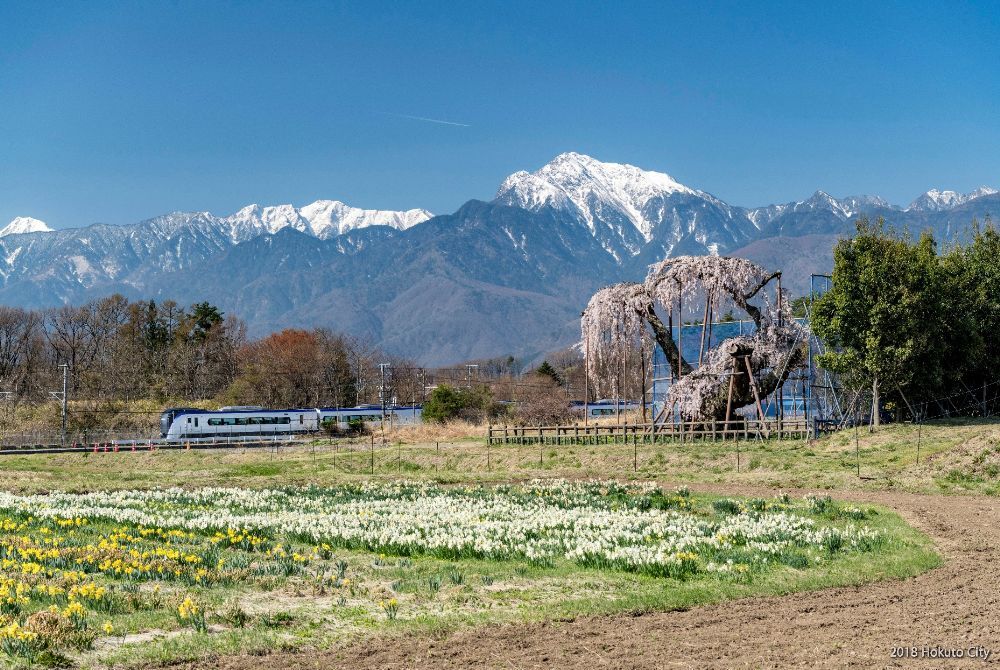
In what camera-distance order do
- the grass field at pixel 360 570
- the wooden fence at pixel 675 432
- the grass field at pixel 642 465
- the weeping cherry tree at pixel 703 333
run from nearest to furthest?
the grass field at pixel 360 570 → the grass field at pixel 642 465 → the wooden fence at pixel 675 432 → the weeping cherry tree at pixel 703 333

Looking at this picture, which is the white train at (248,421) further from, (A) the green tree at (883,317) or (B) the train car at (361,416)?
(A) the green tree at (883,317)

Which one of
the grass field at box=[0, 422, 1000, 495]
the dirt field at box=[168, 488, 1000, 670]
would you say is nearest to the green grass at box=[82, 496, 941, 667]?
the dirt field at box=[168, 488, 1000, 670]

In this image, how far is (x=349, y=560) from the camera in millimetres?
16000

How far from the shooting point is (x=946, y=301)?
138 ft

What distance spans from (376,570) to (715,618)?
560 centimetres

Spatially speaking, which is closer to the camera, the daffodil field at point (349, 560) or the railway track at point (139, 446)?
the daffodil field at point (349, 560)

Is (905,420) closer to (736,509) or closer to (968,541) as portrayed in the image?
(736,509)

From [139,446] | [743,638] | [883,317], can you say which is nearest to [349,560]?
[743,638]

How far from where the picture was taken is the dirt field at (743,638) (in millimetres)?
10023

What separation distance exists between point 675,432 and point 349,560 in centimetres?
3126

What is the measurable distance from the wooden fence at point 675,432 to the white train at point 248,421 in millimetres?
34013

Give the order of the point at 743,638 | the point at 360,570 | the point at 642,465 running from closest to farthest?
the point at 743,638
the point at 360,570
the point at 642,465

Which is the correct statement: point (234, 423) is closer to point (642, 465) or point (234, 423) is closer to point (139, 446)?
point (139, 446)

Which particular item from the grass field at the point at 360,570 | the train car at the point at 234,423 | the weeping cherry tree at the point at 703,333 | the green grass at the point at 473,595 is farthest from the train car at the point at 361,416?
the green grass at the point at 473,595
